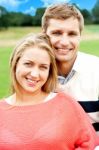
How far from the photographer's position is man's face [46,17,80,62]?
225 cm

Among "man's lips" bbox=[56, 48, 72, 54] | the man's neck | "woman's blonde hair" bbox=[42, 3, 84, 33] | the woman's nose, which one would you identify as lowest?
the man's neck

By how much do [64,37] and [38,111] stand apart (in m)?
0.44

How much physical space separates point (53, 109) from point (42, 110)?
0.17 ft

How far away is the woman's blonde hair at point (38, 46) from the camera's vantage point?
2.08m

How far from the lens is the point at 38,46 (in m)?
2.07

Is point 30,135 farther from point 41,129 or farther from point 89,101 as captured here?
point 89,101

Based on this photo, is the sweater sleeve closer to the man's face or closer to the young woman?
the young woman

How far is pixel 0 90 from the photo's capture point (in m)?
7.08

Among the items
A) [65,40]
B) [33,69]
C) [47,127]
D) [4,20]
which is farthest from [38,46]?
[4,20]

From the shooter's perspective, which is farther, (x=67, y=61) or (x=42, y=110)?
(x=67, y=61)

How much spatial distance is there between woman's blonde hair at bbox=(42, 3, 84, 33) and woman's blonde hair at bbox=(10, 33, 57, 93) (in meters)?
0.18

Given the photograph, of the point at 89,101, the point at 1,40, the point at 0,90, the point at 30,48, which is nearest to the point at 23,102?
the point at 30,48

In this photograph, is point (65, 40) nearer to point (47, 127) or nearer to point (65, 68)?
point (65, 68)

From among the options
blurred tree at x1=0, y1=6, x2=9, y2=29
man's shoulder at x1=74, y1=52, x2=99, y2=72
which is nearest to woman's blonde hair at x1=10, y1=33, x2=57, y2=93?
man's shoulder at x1=74, y1=52, x2=99, y2=72
